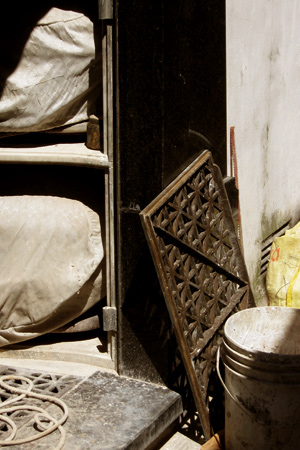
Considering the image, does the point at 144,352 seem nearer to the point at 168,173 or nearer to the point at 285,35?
the point at 168,173

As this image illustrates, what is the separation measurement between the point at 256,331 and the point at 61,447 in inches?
49.0

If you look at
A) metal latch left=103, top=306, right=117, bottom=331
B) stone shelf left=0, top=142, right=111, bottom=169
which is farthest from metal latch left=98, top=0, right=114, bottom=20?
metal latch left=103, top=306, right=117, bottom=331

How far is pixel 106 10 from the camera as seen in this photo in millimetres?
3262

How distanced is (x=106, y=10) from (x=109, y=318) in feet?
5.41

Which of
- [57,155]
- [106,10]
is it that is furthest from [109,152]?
[106,10]

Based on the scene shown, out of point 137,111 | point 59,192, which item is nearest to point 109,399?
point 59,192

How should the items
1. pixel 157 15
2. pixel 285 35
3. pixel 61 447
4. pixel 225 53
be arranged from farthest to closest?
pixel 285 35
pixel 225 53
pixel 157 15
pixel 61 447

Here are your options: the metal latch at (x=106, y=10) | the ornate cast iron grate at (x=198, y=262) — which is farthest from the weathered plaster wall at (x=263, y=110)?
the metal latch at (x=106, y=10)

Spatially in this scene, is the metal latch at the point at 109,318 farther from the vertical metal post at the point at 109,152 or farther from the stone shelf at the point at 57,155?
the stone shelf at the point at 57,155

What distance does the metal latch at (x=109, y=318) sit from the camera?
3580mm

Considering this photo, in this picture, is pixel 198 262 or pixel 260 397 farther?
pixel 198 262

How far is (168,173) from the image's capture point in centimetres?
349

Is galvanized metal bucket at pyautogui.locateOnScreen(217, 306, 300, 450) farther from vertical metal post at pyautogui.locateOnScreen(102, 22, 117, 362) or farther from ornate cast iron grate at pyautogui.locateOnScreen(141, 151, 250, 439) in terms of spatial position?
vertical metal post at pyautogui.locateOnScreen(102, 22, 117, 362)

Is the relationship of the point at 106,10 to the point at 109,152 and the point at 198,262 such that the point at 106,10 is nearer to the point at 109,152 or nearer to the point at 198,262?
the point at 109,152
